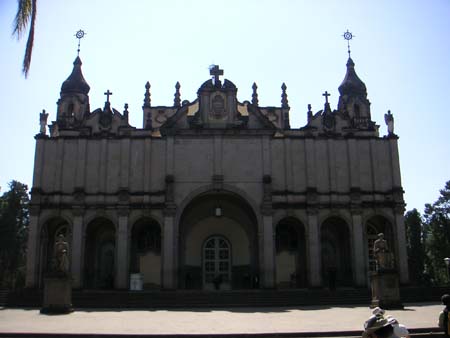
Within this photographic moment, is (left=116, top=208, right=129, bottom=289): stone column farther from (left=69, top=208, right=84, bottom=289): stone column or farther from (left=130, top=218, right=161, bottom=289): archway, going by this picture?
(left=69, top=208, right=84, bottom=289): stone column

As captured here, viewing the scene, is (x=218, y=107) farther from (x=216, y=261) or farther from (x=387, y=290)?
(x=387, y=290)

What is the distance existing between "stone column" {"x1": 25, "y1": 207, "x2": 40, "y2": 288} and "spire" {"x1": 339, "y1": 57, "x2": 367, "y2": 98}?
23.9 m

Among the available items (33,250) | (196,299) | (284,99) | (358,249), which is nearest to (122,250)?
(33,250)

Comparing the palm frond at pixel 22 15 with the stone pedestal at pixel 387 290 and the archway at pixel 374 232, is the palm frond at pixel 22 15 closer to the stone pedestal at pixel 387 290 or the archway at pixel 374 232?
the stone pedestal at pixel 387 290

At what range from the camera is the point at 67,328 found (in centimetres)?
1556

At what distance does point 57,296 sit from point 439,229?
38964 mm

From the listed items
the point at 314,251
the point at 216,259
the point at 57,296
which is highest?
the point at 314,251

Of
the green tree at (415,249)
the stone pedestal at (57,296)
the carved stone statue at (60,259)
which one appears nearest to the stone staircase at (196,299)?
the carved stone statue at (60,259)

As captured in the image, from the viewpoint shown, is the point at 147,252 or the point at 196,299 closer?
the point at 196,299

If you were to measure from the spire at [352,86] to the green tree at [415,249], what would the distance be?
19344mm

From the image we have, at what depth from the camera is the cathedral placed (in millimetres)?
34250

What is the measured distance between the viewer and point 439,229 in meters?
50.3

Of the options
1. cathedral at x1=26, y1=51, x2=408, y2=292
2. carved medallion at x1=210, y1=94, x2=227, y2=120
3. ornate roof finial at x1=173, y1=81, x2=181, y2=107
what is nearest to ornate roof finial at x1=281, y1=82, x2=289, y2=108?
cathedral at x1=26, y1=51, x2=408, y2=292

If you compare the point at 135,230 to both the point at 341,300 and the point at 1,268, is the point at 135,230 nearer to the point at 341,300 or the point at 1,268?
the point at 341,300
